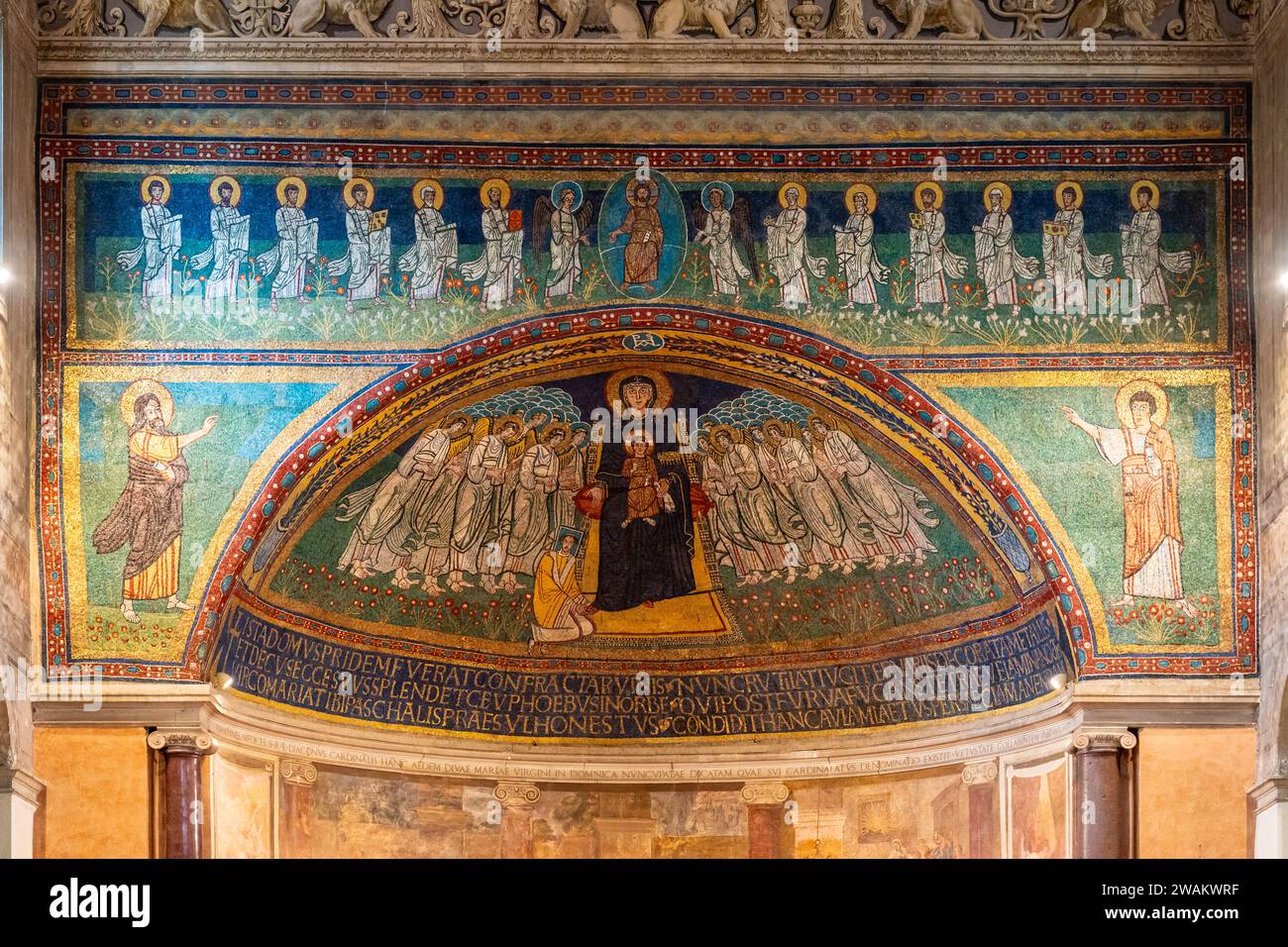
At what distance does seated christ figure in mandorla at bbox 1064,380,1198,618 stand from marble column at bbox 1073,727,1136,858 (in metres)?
1.23

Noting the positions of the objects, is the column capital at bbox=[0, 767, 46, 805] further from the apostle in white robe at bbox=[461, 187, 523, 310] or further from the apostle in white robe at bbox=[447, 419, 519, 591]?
the apostle in white robe at bbox=[461, 187, 523, 310]

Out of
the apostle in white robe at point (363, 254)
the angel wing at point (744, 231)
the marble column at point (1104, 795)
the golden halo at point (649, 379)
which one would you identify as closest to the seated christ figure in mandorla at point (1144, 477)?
the marble column at point (1104, 795)

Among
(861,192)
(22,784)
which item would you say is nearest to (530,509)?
(861,192)

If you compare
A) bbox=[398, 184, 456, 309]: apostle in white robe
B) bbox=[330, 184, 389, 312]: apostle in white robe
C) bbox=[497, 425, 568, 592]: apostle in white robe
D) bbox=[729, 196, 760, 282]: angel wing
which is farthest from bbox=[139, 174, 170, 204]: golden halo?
bbox=[729, 196, 760, 282]: angel wing

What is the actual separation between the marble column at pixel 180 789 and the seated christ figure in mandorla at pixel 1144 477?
7.38 m

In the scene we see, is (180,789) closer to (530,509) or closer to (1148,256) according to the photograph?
(530,509)

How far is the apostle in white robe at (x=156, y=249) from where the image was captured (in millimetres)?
19344

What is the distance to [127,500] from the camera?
1927 cm

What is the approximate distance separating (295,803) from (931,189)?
7514 millimetres

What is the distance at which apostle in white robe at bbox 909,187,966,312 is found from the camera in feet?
63.8

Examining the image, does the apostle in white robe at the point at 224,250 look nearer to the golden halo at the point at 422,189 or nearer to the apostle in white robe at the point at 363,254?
the apostle in white robe at the point at 363,254

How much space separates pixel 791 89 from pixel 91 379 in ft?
19.6

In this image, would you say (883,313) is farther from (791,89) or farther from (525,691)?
(525,691)

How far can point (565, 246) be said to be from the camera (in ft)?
64.0
